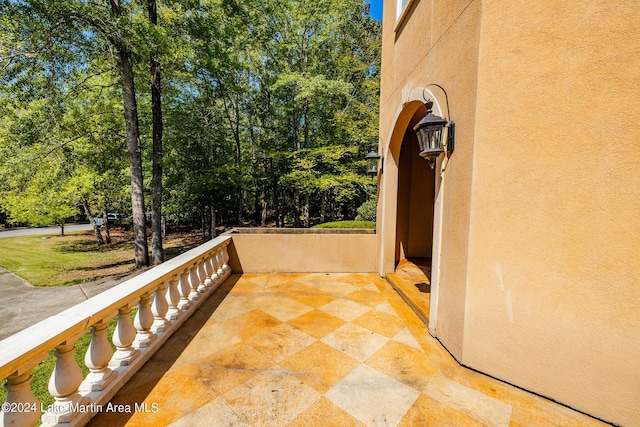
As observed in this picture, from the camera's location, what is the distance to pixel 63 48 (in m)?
7.04

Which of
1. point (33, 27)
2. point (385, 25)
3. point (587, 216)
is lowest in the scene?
point (587, 216)

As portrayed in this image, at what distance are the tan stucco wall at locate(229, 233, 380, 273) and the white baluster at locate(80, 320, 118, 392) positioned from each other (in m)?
3.36

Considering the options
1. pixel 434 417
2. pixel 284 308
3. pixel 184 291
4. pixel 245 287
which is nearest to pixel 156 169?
pixel 245 287

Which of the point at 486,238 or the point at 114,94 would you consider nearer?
the point at 486,238

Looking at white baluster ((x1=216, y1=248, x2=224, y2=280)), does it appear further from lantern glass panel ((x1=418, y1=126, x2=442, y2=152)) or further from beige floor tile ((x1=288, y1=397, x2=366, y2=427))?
lantern glass panel ((x1=418, y1=126, x2=442, y2=152))

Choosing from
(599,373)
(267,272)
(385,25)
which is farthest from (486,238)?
(385,25)

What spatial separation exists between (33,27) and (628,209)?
10739 millimetres

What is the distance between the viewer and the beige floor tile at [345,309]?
141 inches

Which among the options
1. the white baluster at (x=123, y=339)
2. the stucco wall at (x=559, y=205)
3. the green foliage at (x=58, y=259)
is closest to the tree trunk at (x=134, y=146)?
the green foliage at (x=58, y=259)

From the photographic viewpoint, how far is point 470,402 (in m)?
2.12

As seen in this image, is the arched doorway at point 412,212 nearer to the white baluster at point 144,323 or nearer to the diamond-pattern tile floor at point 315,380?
the diamond-pattern tile floor at point 315,380

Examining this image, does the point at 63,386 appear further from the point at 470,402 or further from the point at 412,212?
the point at 412,212

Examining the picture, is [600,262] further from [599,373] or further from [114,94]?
[114,94]

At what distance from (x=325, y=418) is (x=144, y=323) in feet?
6.48
